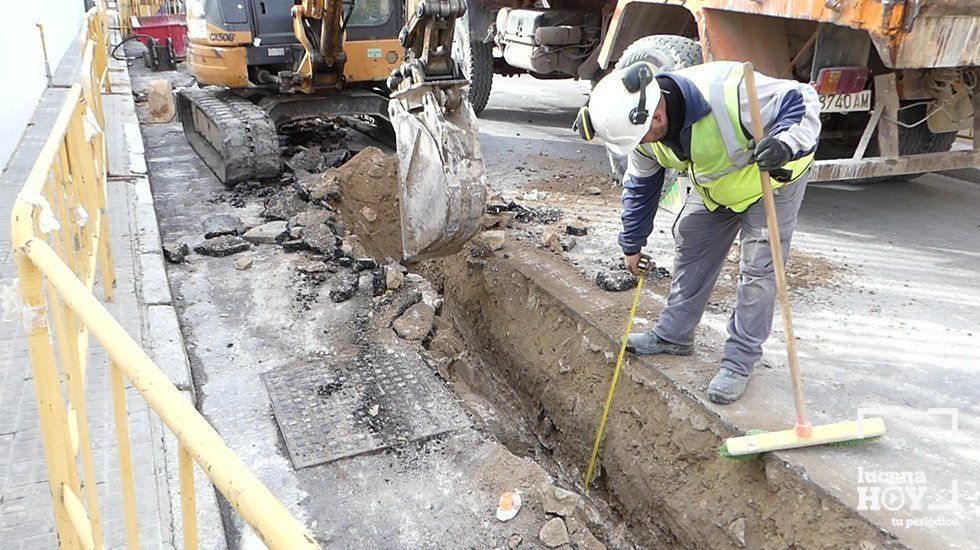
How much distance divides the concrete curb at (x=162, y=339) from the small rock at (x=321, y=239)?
3.57 ft

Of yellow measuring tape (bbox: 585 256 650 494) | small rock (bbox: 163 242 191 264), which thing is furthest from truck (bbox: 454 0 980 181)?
small rock (bbox: 163 242 191 264)

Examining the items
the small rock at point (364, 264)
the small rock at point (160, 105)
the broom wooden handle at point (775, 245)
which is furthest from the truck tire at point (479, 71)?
the broom wooden handle at point (775, 245)

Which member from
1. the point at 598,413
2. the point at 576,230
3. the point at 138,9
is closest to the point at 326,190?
the point at 576,230

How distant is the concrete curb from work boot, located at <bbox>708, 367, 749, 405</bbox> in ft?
7.73

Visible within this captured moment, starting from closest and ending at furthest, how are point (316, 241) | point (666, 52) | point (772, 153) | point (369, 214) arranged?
point (772, 153) → point (316, 241) → point (666, 52) → point (369, 214)

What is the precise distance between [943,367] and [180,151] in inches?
324

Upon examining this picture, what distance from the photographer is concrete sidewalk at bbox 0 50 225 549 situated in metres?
2.61

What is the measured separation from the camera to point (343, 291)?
5031 mm

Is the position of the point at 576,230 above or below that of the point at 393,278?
above

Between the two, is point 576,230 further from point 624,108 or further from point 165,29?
point 165,29

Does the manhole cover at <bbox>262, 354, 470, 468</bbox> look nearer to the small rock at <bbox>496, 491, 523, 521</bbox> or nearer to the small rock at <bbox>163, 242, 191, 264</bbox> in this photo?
A: the small rock at <bbox>496, 491, 523, 521</bbox>

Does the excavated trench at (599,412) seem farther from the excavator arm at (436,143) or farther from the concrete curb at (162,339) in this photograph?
the concrete curb at (162,339)

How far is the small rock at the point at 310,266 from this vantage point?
5.39m

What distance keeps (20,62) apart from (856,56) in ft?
27.1
